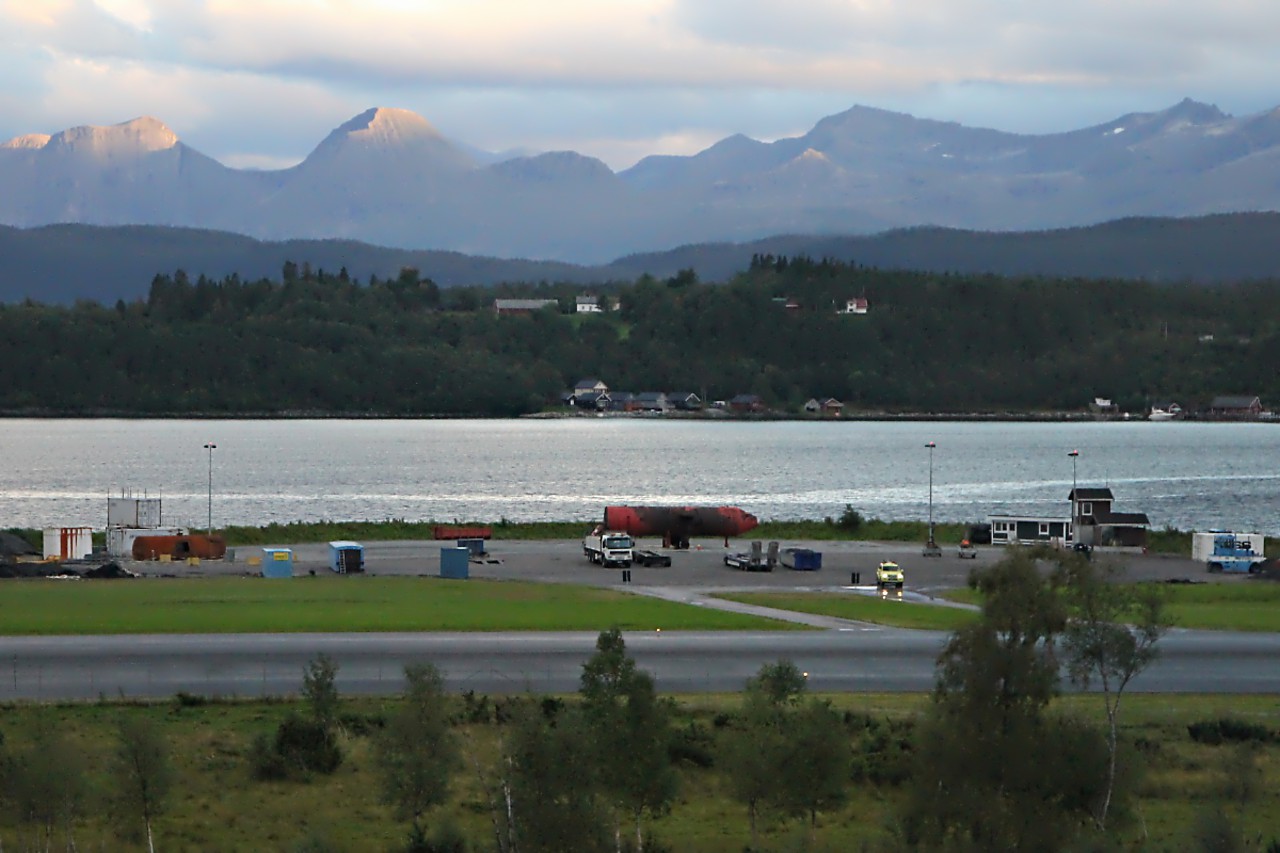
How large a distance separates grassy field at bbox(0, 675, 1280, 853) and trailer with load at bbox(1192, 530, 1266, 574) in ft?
95.4

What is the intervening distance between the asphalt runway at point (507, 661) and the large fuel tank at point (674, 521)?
28.6 metres

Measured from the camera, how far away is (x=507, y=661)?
1352 inches

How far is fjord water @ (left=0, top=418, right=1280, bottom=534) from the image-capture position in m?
94.2

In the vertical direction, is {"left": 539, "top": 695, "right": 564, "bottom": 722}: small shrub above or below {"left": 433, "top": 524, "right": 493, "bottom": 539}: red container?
below

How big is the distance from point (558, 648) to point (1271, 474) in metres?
114

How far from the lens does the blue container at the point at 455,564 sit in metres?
52.5

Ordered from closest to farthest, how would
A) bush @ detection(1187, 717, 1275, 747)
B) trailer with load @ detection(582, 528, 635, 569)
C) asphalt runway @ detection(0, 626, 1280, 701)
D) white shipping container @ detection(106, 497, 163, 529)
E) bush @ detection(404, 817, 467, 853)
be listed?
bush @ detection(404, 817, 467, 853) → bush @ detection(1187, 717, 1275, 747) → asphalt runway @ detection(0, 626, 1280, 701) → trailer with load @ detection(582, 528, 635, 569) → white shipping container @ detection(106, 497, 163, 529)

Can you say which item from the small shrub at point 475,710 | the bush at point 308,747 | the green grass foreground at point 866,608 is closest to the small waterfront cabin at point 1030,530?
the green grass foreground at point 866,608

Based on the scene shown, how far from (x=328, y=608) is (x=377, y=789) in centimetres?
1890

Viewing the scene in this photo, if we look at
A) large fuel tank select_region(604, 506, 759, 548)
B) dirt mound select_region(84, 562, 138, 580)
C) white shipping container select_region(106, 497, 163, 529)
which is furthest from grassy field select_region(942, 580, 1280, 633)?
white shipping container select_region(106, 497, 163, 529)

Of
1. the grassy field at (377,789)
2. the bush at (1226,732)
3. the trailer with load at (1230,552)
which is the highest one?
the trailer with load at (1230,552)

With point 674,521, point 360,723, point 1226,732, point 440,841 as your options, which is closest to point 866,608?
point 1226,732

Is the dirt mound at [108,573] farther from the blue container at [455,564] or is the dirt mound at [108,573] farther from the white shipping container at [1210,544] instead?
the white shipping container at [1210,544]

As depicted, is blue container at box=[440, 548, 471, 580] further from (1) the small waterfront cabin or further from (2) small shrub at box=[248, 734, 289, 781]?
(2) small shrub at box=[248, 734, 289, 781]
